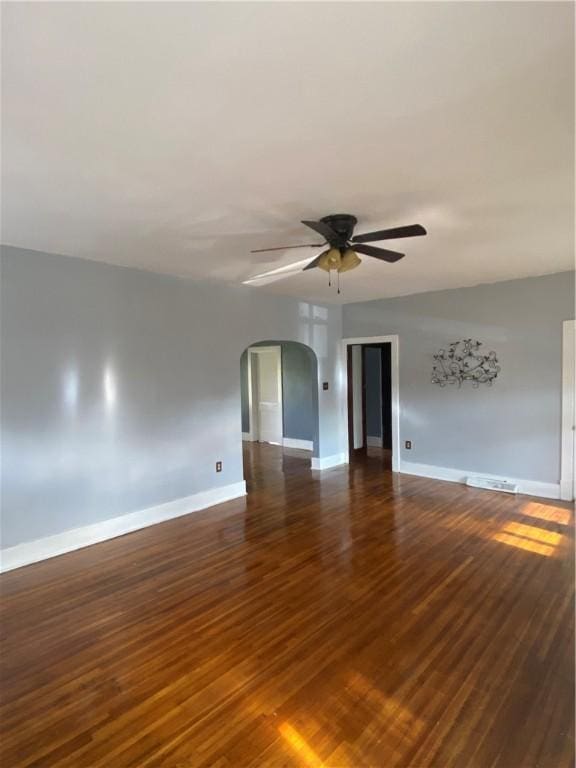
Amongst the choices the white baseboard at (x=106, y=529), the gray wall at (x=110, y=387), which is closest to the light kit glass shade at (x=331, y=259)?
the gray wall at (x=110, y=387)

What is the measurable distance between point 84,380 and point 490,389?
460 cm

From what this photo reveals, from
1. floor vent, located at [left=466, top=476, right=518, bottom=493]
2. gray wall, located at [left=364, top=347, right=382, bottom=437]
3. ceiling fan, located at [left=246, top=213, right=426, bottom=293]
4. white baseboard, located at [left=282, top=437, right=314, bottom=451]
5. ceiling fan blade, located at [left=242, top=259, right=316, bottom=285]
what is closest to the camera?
ceiling fan, located at [left=246, top=213, right=426, bottom=293]

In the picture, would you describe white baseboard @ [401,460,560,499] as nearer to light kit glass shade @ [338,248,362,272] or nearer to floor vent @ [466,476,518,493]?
floor vent @ [466,476,518,493]

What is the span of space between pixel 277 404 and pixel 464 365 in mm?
3912

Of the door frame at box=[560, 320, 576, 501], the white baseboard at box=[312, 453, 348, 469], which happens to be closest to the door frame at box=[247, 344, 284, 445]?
the white baseboard at box=[312, 453, 348, 469]

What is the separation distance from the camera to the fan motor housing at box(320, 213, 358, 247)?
9.16 feet

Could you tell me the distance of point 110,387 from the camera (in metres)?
3.99

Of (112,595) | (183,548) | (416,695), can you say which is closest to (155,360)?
(183,548)

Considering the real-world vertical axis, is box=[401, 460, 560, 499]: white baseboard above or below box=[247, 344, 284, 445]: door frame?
below

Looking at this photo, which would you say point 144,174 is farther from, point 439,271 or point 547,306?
point 547,306

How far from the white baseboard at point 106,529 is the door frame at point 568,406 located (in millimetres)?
3783

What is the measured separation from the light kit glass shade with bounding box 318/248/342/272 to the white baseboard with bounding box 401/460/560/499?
12.4 ft

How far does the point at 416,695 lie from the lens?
2004 millimetres

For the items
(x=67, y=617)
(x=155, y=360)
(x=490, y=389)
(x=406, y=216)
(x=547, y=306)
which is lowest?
(x=67, y=617)
